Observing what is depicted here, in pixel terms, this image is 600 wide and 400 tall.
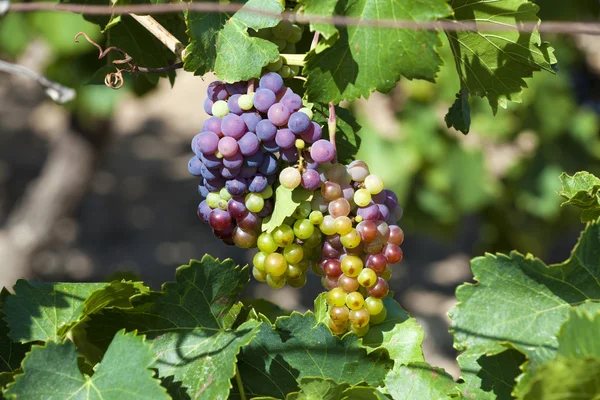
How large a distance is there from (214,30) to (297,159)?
15cm

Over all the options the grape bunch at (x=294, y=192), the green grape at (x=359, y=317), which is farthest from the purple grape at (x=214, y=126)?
the green grape at (x=359, y=317)

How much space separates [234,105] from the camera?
700 millimetres

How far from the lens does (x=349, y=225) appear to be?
27.1 inches

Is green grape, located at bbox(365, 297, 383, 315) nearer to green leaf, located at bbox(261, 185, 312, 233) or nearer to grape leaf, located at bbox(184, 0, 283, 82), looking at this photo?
green leaf, located at bbox(261, 185, 312, 233)

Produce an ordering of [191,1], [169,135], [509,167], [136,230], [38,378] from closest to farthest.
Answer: [38,378]
[191,1]
[509,167]
[136,230]
[169,135]

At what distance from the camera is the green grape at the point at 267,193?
2.31ft

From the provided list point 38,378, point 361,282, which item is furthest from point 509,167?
point 38,378

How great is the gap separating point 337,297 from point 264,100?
8.0 inches

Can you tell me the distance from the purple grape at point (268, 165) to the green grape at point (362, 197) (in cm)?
8

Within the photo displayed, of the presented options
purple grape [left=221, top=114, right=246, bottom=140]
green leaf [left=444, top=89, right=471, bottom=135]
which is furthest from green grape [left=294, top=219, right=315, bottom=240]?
green leaf [left=444, top=89, right=471, bottom=135]

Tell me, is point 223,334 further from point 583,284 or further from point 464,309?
point 583,284

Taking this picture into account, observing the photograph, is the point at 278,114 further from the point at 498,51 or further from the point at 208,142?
the point at 498,51

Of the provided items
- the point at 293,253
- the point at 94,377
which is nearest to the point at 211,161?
the point at 293,253

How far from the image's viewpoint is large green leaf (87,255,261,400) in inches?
27.0
